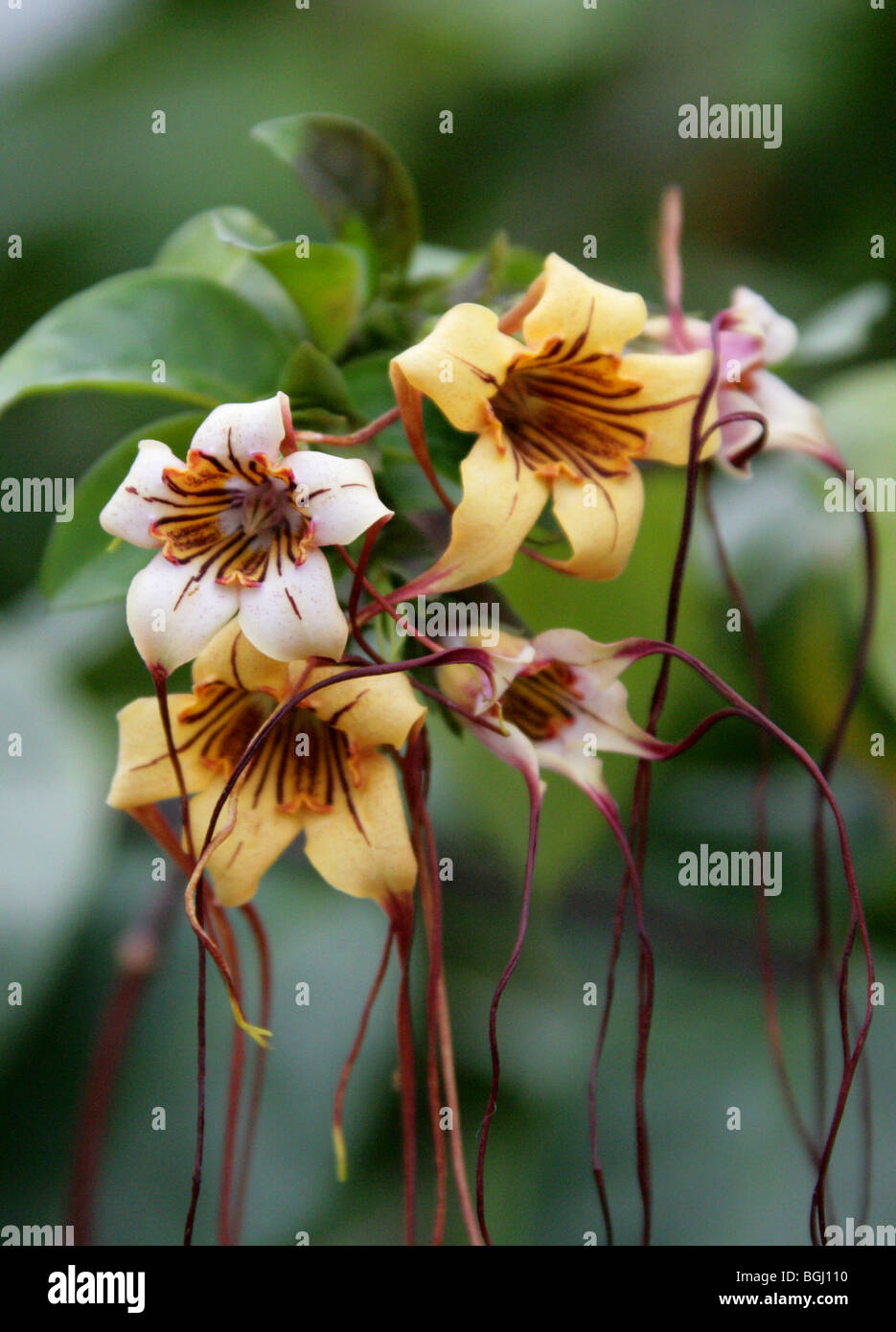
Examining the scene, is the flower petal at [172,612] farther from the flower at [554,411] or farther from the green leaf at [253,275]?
the green leaf at [253,275]

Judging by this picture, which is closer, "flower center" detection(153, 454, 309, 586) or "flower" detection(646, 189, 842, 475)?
"flower center" detection(153, 454, 309, 586)

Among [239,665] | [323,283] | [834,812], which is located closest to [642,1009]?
[834,812]

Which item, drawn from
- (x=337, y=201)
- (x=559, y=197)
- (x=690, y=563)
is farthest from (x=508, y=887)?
(x=559, y=197)

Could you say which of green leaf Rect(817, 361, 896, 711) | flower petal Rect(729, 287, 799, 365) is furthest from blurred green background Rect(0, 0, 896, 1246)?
flower petal Rect(729, 287, 799, 365)

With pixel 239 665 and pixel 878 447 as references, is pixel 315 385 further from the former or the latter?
pixel 878 447

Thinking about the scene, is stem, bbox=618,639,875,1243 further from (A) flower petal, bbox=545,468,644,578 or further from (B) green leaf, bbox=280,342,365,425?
(B) green leaf, bbox=280,342,365,425
